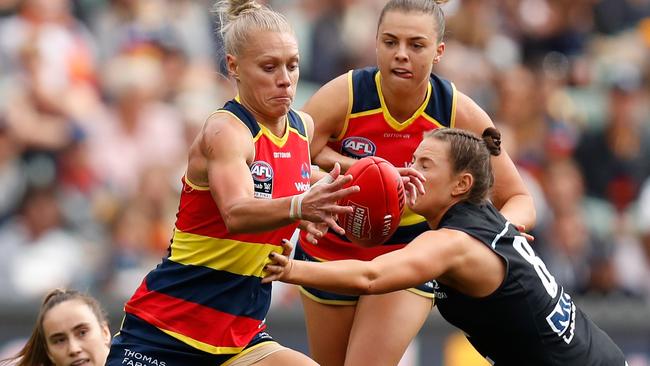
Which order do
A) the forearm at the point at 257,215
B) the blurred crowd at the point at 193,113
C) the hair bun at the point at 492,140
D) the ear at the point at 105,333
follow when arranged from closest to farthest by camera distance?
1. the forearm at the point at 257,215
2. the hair bun at the point at 492,140
3. the ear at the point at 105,333
4. the blurred crowd at the point at 193,113

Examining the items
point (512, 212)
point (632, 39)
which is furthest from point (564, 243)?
point (512, 212)

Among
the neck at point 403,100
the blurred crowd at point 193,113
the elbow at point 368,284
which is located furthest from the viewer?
the blurred crowd at point 193,113

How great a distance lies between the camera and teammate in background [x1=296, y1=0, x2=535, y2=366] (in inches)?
235

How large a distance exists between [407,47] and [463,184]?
82 cm

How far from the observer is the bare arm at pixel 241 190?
474cm

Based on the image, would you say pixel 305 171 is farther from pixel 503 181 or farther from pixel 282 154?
pixel 503 181

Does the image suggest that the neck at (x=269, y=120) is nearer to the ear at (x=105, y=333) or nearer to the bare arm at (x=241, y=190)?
the bare arm at (x=241, y=190)

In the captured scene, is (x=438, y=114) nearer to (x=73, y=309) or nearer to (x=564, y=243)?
(x=73, y=309)

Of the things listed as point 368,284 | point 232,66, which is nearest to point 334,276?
point 368,284

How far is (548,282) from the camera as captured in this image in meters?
5.54

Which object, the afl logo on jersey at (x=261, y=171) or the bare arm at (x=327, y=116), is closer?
the afl logo on jersey at (x=261, y=171)

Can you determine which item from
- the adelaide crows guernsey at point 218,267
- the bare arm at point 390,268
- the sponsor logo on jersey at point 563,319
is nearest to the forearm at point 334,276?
the bare arm at point 390,268

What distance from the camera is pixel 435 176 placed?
17.9 ft

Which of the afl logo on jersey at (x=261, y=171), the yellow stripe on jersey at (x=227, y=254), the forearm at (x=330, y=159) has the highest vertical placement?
the afl logo on jersey at (x=261, y=171)
